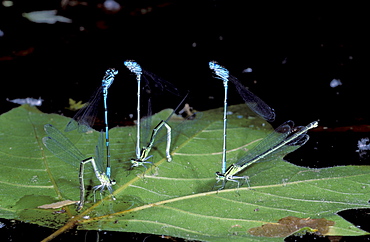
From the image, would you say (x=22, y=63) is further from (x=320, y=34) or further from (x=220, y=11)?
(x=320, y=34)

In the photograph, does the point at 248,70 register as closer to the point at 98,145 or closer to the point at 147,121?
the point at 147,121

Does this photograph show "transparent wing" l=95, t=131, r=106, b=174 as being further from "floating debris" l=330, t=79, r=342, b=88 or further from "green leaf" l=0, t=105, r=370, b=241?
"floating debris" l=330, t=79, r=342, b=88

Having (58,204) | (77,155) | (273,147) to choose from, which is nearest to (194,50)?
(273,147)

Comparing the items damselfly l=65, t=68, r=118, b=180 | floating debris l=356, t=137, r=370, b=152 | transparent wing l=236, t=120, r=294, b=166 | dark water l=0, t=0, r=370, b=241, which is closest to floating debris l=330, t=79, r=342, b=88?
dark water l=0, t=0, r=370, b=241

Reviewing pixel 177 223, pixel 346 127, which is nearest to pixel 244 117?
pixel 346 127

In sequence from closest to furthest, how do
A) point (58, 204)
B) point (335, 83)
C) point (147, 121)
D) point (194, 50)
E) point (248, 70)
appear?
point (58, 204), point (147, 121), point (335, 83), point (248, 70), point (194, 50)

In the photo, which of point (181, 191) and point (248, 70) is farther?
point (248, 70)
